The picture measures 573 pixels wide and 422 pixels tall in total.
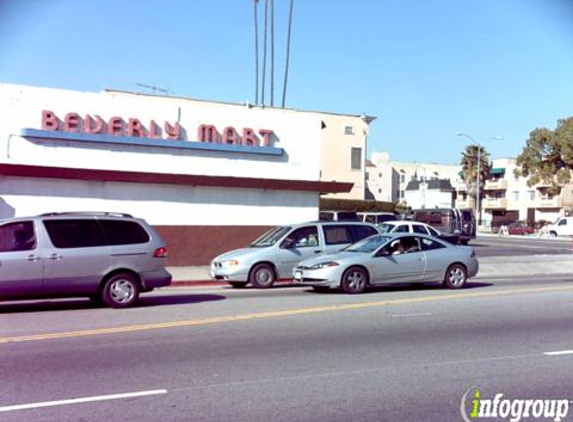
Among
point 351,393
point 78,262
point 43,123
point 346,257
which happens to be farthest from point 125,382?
point 43,123

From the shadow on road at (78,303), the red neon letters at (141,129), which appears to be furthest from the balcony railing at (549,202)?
the shadow on road at (78,303)

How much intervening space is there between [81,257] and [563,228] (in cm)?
5032

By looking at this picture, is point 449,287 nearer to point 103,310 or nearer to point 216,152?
point 103,310

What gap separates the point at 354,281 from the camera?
49.8 ft

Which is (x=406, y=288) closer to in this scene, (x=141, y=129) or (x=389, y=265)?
(x=389, y=265)

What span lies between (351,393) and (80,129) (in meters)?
16.9

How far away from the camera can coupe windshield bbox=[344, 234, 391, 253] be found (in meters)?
15.8

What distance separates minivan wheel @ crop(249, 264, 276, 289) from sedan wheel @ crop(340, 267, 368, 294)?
96.1 inches

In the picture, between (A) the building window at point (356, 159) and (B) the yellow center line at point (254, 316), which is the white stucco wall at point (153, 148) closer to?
(B) the yellow center line at point (254, 316)

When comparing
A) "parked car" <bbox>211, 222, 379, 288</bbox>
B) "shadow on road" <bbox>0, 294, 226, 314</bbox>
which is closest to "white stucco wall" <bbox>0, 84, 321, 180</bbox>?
"parked car" <bbox>211, 222, 379, 288</bbox>

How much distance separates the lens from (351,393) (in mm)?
6605

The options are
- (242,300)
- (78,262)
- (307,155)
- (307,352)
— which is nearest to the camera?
(307,352)

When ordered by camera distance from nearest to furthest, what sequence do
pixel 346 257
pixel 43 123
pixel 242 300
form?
pixel 242 300, pixel 346 257, pixel 43 123

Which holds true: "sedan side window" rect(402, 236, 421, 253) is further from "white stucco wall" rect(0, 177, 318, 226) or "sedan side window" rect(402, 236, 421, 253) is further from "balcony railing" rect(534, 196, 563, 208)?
"balcony railing" rect(534, 196, 563, 208)
